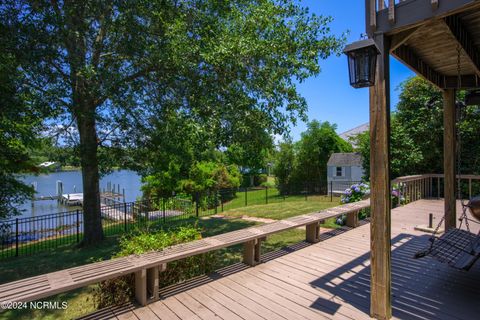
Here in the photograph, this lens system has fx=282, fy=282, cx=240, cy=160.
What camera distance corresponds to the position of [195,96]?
6281mm

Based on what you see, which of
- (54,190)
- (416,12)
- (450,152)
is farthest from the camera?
(54,190)

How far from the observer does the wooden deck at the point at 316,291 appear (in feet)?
9.55

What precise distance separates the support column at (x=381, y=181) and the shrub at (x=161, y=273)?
2.29m

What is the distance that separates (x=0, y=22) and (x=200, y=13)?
155 inches

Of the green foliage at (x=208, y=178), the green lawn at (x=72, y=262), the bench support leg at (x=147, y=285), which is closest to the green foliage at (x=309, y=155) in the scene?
the green foliage at (x=208, y=178)

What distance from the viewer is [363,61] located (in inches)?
100

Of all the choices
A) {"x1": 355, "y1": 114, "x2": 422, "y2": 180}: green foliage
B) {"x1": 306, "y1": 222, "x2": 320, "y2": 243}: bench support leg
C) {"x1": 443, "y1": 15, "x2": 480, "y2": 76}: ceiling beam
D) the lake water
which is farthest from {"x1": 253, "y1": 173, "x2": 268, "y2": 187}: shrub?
{"x1": 443, "y1": 15, "x2": 480, "y2": 76}: ceiling beam

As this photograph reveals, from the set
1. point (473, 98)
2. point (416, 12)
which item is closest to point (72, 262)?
point (416, 12)

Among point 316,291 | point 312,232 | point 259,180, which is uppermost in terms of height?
point 312,232

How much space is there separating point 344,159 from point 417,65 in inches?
831

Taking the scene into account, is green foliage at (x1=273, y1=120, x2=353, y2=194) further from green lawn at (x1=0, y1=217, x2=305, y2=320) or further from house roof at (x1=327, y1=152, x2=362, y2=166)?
green lawn at (x1=0, y1=217, x2=305, y2=320)

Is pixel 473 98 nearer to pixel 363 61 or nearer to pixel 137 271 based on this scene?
pixel 363 61

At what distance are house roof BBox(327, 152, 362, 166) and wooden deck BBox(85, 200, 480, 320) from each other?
66.0 feet

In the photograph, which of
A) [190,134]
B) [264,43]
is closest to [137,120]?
[190,134]
